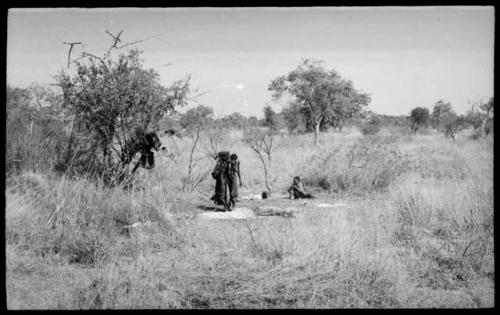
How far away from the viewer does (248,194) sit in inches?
477

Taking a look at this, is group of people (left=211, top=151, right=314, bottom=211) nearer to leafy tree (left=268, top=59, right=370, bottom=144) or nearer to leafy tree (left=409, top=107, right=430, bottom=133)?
leafy tree (left=268, top=59, right=370, bottom=144)

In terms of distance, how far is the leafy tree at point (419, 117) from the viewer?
42.5 metres

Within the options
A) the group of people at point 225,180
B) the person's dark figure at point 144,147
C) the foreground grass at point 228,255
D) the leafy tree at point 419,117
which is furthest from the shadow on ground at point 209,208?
the leafy tree at point 419,117

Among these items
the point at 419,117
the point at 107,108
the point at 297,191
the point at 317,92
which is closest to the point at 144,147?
the point at 107,108

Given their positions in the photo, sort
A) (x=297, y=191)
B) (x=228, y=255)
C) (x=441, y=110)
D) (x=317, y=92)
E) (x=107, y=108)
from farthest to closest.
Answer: (x=441, y=110) < (x=317, y=92) < (x=297, y=191) < (x=107, y=108) < (x=228, y=255)

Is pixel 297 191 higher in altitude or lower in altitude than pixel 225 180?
lower

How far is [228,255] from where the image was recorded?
20.1 ft

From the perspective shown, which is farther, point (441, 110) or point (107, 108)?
point (441, 110)

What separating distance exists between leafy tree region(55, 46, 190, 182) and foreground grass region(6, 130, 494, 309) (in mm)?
901

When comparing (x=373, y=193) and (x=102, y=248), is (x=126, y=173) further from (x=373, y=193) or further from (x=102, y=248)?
(x=373, y=193)

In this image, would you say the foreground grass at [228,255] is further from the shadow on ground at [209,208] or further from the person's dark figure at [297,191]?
the person's dark figure at [297,191]

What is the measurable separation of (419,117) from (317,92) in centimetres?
2043

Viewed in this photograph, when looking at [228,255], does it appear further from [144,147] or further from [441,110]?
[441,110]
